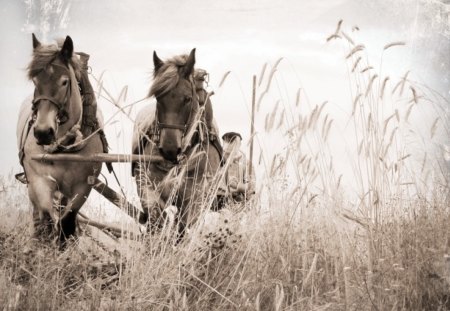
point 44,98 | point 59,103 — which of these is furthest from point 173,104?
point 44,98

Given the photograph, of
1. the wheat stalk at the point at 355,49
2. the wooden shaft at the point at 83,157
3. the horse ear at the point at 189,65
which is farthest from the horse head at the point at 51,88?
the wheat stalk at the point at 355,49

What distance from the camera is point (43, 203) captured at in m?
5.43

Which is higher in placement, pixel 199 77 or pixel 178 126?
pixel 199 77

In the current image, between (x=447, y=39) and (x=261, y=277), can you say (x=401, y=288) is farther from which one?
(x=447, y=39)

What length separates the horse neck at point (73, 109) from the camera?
17.7ft

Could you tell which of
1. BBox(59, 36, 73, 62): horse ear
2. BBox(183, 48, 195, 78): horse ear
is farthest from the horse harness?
BBox(183, 48, 195, 78): horse ear

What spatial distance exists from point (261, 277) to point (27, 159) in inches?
102

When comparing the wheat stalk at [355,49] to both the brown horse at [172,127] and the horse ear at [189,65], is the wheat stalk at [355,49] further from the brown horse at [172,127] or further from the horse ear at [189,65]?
the horse ear at [189,65]

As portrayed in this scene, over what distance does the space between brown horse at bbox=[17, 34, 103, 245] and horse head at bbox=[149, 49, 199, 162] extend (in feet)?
2.10

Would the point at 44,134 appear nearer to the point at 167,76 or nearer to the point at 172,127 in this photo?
the point at 172,127

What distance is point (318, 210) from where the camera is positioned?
4746 mm

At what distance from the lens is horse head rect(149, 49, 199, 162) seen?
537 cm

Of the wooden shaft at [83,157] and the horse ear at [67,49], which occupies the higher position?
the horse ear at [67,49]

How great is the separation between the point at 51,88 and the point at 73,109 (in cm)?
46
